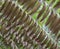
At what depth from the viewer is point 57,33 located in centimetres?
82

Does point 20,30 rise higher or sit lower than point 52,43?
higher

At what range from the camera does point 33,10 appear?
2.41 ft

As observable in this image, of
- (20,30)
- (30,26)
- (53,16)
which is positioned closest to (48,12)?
(53,16)

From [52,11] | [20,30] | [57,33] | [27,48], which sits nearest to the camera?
[52,11]

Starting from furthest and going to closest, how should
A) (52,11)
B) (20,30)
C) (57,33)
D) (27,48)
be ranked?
(27,48)
(20,30)
(57,33)
(52,11)

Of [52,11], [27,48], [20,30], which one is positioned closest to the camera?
[52,11]

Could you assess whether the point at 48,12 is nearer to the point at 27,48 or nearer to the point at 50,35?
the point at 50,35

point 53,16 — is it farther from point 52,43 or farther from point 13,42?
point 13,42

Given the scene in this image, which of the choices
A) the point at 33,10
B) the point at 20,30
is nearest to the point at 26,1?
the point at 33,10

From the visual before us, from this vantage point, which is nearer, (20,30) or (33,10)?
(33,10)

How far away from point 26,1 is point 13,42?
0.56 metres

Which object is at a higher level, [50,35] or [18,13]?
[18,13]

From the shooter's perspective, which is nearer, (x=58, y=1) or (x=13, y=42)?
(x=58, y=1)

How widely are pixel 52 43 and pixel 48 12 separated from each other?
160mm
